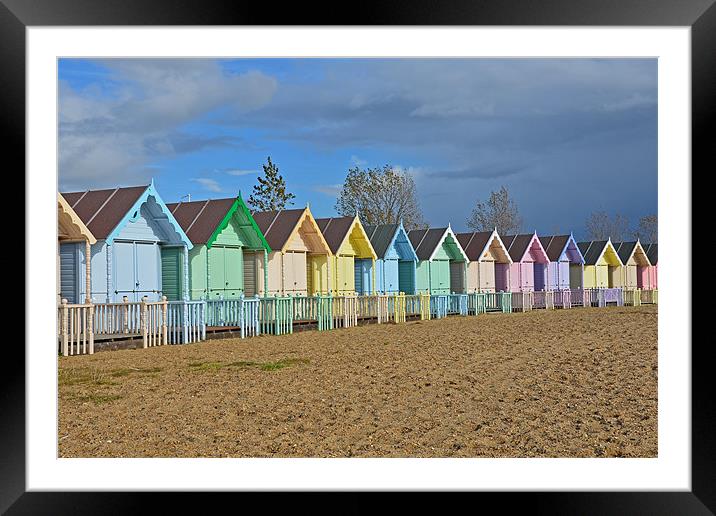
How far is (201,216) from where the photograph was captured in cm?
2027

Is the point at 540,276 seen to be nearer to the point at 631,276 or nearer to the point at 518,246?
the point at 518,246

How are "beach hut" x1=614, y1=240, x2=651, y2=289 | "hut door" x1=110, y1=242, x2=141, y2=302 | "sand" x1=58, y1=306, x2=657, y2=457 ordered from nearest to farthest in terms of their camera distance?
"sand" x1=58, y1=306, x2=657, y2=457
"hut door" x1=110, y1=242, x2=141, y2=302
"beach hut" x1=614, y1=240, x2=651, y2=289

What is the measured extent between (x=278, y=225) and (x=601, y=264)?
23.3 metres

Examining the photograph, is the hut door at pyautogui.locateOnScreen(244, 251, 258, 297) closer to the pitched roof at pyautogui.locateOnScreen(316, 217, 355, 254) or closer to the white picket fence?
the pitched roof at pyautogui.locateOnScreen(316, 217, 355, 254)

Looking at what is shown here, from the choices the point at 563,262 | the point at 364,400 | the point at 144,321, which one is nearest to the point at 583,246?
the point at 563,262

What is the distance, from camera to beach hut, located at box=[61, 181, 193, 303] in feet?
54.6

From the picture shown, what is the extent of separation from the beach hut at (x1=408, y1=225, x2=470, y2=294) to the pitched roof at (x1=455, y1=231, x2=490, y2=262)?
2.32 ft

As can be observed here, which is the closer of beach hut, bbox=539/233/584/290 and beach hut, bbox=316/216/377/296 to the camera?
beach hut, bbox=316/216/377/296

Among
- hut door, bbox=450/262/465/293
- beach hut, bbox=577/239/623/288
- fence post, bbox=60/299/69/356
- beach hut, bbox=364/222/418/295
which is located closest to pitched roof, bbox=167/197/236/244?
fence post, bbox=60/299/69/356

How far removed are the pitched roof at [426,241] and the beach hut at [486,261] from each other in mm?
2566

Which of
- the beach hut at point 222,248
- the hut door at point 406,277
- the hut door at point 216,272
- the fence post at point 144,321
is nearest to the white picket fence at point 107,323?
the fence post at point 144,321
